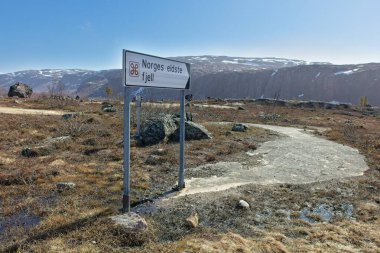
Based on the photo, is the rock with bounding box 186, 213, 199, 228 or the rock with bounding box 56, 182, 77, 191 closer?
the rock with bounding box 186, 213, 199, 228

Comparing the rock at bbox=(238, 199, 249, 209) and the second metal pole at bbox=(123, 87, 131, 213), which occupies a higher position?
the second metal pole at bbox=(123, 87, 131, 213)

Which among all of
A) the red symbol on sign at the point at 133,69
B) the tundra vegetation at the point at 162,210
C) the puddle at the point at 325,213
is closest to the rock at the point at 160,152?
the tundra vegetation at the point at 162,210

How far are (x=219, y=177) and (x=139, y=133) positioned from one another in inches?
336

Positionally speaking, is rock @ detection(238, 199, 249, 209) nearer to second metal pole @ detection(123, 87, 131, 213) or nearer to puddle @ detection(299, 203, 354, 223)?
puddle @ detection(299, 203, 354, 223)

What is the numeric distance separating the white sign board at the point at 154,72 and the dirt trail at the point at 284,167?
3604 millimetres

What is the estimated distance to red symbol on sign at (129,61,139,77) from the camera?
8984mm

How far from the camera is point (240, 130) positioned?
91.8 feet

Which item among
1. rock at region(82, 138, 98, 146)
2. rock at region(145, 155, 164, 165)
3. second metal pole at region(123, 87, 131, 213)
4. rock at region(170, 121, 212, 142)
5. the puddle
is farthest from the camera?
rock at region(170, 121, 212, 142)

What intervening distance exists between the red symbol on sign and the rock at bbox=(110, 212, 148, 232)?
3472 mm

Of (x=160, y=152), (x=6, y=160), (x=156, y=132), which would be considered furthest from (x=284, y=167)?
(x=6, y=160)

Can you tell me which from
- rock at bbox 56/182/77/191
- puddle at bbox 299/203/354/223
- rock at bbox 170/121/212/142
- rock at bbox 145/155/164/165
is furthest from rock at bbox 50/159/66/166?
puddle at bbox 299/203/354/223

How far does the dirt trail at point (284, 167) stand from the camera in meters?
13.4

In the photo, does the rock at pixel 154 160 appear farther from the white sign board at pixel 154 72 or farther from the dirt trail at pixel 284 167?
the white sign board at pixel 154 72

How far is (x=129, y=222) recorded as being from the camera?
8.23 metres
